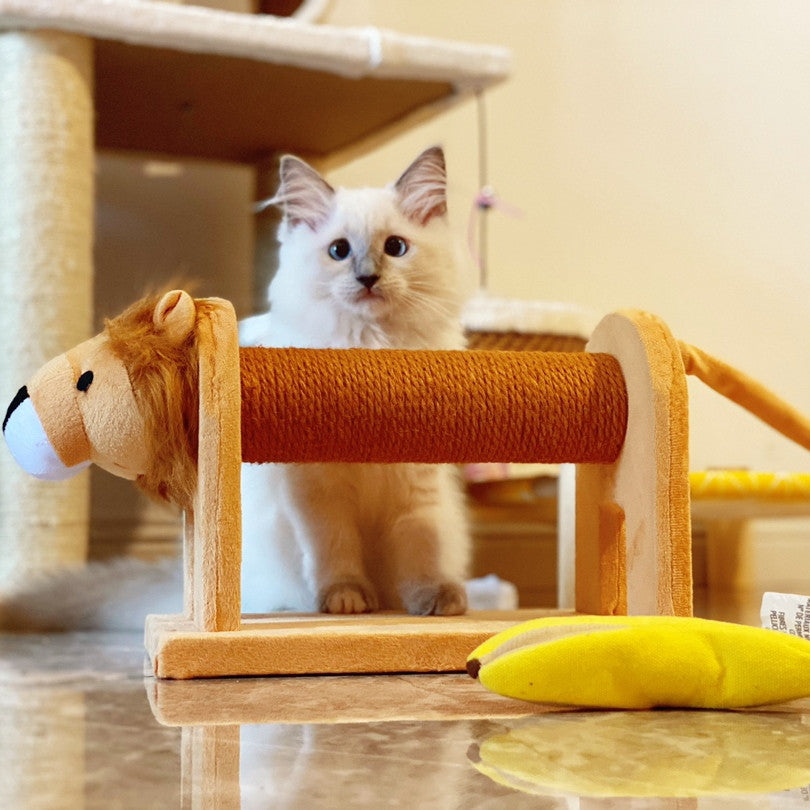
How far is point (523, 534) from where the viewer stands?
8.52 ft

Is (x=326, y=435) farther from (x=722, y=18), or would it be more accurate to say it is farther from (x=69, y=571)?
(x=722, y=18)

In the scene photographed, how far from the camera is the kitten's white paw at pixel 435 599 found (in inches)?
45.9

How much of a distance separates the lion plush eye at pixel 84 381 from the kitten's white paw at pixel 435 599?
426 mm

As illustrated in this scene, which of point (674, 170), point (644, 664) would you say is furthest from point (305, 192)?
point (674, 170)

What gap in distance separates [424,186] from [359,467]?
0.36 m

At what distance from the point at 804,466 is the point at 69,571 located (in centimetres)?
189

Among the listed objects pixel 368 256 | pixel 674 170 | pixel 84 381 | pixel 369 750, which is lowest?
pixel 369 750

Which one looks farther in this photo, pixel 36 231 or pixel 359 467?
pixel 36 231

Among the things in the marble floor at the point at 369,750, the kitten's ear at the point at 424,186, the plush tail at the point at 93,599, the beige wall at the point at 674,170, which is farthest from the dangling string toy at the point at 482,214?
the marble floor at the point at 369,750

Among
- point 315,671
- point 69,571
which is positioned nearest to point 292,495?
point 315,671

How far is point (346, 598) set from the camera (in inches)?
46.0

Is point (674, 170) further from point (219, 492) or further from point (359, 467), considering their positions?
point (219, 492)

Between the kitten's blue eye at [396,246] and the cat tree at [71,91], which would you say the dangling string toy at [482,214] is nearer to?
the cat tree at [71,91]

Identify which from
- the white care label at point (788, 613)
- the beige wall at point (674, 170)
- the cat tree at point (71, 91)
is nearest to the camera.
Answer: the white care label at point (788, 613)
